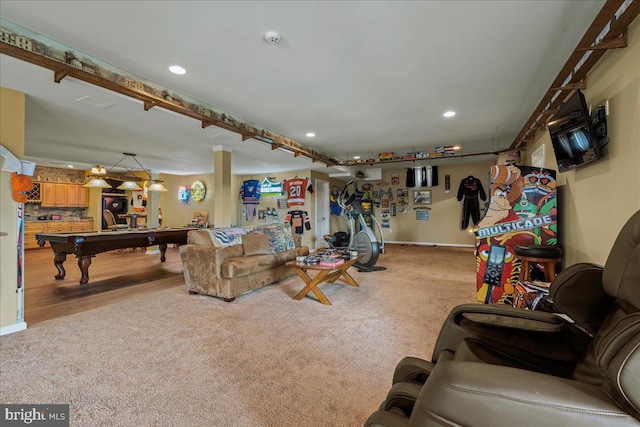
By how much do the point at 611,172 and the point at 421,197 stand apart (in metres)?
6.42

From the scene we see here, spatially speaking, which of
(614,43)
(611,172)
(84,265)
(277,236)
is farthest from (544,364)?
(84,265)

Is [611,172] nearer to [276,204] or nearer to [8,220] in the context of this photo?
[8,220]

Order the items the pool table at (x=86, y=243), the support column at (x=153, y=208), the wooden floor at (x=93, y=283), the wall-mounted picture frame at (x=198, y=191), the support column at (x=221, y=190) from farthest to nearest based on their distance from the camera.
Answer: the wall-mounted picture frame at (x=198, y=191) → the support column at (x=153, y=208) → the support column at (x=221, y=190) → the pool table at (x=86, y=243) → the wooden floor at (x=93, y=283)

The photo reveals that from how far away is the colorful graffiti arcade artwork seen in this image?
116 inches

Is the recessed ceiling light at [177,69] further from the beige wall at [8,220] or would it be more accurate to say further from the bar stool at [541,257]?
the bar stool at [541,257]

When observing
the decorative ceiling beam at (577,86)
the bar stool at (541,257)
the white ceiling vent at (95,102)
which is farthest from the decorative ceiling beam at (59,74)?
the bar stool at (541,257)

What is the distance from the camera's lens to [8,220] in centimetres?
253

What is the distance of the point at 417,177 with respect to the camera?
26.3 ft

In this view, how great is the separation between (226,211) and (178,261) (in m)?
2.22

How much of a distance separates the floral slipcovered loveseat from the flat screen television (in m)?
3.48

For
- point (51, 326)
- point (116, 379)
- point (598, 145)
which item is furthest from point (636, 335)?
point (51, 326)

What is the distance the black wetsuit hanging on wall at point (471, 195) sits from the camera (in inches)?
292

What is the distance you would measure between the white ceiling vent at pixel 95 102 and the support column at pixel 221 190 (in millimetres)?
1948

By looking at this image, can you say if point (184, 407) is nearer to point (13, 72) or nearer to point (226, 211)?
point (13, 72)
